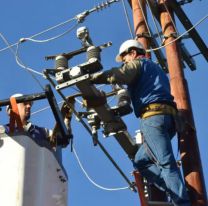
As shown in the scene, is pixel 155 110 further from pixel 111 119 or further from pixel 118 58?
pixel 118 58

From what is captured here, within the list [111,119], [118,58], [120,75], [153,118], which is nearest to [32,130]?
[111,119]

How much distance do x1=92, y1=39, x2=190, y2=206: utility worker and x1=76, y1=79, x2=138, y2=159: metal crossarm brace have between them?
0.44 ft

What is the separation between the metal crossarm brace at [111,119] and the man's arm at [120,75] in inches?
4.0

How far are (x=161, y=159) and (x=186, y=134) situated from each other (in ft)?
2.97

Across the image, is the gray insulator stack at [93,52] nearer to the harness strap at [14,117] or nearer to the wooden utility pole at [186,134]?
the harness strap at [14,117]

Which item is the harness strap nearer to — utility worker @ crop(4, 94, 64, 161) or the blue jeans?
utility worker @ crop(4, 94, 64, 161)

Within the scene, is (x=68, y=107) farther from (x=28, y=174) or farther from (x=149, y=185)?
(x=28, y=174)

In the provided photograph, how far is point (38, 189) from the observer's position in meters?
4.69

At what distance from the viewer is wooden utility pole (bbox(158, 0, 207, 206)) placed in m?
5.81

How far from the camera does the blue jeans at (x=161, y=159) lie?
17.4 feet

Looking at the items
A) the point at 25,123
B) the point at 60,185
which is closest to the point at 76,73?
the point at 60,185

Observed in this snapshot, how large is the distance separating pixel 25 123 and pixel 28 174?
2241mm

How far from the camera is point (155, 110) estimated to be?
5.63 meters

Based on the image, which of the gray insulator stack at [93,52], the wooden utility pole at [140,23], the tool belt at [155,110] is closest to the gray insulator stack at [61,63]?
the gray insulator stack at [93,52]
